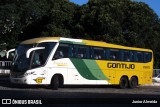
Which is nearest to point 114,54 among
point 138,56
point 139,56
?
point 138,56

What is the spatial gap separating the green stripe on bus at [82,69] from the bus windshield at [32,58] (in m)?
1.95

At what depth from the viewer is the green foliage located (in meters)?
43.8

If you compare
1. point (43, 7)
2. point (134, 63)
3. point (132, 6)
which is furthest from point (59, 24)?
point (134, 63)

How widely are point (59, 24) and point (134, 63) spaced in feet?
54.2

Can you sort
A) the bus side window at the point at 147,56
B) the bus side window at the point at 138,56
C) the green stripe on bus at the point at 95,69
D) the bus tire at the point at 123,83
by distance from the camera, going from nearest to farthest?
1. the green stripe on bus at the point at 95,69
2. the bus tire at the point at 123,83
3. the bus side window at the point at 138,56
4. the bus side window at the point at 147,56

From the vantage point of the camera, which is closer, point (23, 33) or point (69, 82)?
point (69, 82)

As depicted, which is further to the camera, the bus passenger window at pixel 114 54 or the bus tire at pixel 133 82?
the bus tire at pixel 133 82

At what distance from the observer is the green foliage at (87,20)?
144 ft

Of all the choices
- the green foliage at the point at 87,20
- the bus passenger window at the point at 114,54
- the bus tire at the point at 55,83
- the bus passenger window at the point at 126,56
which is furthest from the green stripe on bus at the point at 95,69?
the green foliage at the point at 87,20

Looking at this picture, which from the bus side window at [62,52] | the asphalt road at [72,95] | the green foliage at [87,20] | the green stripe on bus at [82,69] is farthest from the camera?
the green foliage at [87,20]

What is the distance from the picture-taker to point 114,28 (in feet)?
142

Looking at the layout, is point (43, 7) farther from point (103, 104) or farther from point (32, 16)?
point (103, 104)

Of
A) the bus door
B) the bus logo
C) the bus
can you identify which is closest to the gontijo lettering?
the bus

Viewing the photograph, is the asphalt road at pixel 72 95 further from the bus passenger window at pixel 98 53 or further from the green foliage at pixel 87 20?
the green foliage at pixel 87 20
